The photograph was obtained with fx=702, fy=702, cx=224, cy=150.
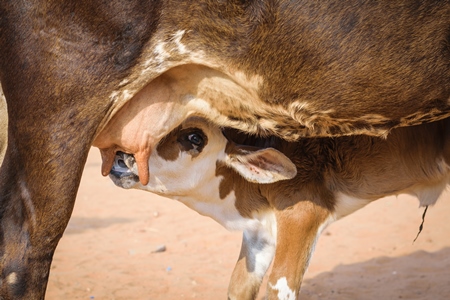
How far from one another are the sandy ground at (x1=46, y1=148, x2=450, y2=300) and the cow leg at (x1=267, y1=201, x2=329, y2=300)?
1.54 metres

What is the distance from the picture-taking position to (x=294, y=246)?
5.54 metres

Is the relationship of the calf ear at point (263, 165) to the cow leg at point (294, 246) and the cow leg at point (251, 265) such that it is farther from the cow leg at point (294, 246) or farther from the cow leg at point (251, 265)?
the cow leg at point (251, 265)

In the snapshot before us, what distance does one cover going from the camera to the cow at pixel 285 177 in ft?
18.1

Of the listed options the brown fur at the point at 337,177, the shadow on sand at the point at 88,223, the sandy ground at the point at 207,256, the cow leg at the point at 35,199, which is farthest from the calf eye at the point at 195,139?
the shadow on sand at the point at 88,223

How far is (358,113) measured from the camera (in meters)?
3.99

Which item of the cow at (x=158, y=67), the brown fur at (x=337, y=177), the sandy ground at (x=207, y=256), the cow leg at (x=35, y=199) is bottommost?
the sandy ground at (x=207, y=256)

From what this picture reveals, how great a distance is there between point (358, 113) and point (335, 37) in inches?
19.2

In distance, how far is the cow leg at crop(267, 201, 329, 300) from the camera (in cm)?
550

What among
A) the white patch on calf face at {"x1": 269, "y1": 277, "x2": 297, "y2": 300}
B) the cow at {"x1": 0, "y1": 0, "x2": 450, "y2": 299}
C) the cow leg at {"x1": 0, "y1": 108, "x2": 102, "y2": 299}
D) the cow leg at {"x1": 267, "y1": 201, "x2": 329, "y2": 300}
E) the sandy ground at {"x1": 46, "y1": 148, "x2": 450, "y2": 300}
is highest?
the cow at {"x1": 0, "y1": 0, "x2": 450, "y2": 299}

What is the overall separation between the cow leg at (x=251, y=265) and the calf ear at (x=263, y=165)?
2.62 ft

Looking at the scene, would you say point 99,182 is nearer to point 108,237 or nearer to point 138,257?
point 108,237

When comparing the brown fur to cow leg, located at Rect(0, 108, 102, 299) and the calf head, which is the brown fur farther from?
cow leg, located at Rect(0, 108, 102, 299)

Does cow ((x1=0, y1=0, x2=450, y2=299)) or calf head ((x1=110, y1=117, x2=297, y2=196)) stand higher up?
cow ((x1=0, y1=0, x2=450, y2=299))

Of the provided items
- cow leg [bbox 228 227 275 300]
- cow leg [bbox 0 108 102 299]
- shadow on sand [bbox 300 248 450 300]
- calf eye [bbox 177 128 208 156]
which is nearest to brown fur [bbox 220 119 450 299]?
calf eye [bbox 177 128 208 156]
